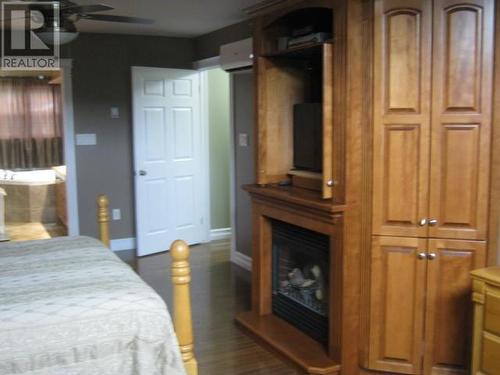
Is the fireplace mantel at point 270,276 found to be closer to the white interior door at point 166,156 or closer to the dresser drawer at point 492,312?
the dresser drawer at point 492,312

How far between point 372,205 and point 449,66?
831 millimetres

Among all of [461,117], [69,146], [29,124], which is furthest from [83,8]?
[29,124]

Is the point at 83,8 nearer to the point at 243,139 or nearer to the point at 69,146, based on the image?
the point at 243,139

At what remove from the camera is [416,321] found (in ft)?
10.1

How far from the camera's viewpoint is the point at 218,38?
229 inches

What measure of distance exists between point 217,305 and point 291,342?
43.3 inches

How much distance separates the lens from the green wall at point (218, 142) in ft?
22.2

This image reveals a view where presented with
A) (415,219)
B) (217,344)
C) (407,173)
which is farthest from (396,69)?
(217,344)

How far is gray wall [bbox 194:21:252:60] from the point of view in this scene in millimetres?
5260

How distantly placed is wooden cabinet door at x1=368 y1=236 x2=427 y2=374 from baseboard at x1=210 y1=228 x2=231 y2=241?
387cm

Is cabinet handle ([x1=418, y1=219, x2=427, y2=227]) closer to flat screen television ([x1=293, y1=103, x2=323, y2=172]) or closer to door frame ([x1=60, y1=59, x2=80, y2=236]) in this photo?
flat screen television ([x1=293, y1=103, x2=323, y2=172])

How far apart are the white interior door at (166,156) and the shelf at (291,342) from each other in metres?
2.37

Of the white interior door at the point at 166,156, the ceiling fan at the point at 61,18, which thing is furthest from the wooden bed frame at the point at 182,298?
the white interior door at the point at 166,156

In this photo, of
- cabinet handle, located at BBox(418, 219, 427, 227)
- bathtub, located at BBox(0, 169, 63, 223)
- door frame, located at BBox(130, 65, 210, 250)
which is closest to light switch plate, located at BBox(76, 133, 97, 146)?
door frame, located at BBox(130, 65, 210, 250)
